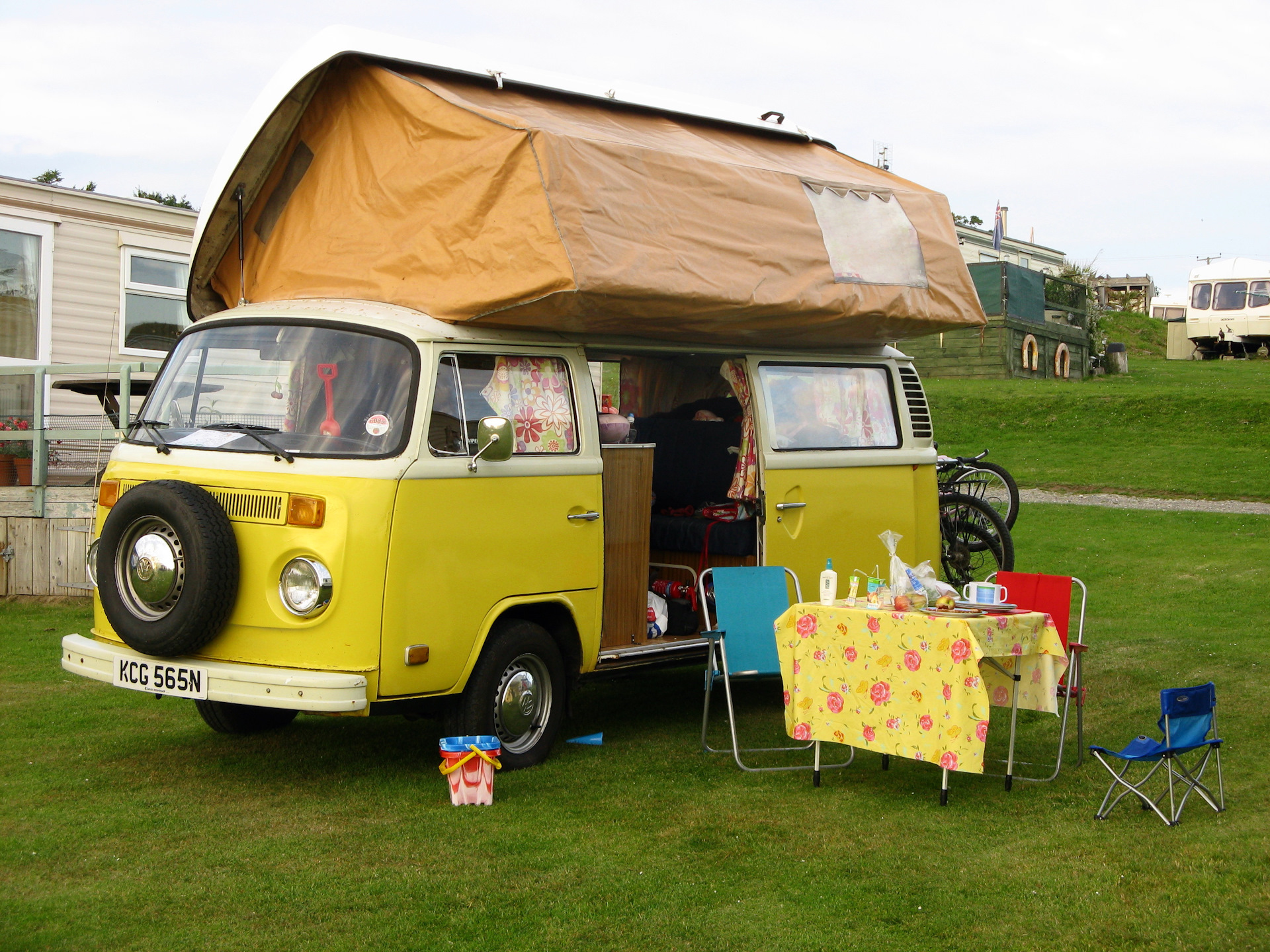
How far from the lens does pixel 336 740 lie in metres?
7.47

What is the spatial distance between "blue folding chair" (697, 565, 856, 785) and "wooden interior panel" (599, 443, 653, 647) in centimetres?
40

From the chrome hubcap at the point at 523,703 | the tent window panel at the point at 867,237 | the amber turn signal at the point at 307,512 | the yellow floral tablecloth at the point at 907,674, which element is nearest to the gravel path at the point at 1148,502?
the tent window panel at the point at 867,237

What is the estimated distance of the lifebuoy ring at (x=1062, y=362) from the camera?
29.8m

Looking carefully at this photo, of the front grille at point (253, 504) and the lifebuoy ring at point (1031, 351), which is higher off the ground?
the lifebuoy ring at point (1031, 351)

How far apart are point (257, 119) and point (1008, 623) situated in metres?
4.67

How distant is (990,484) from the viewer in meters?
12.2

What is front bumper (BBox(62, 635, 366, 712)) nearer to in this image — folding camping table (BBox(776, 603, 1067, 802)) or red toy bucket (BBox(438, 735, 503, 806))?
red toy bucket (BBox(438, 735, 503, 806))

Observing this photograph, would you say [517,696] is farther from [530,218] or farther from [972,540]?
[972,540]

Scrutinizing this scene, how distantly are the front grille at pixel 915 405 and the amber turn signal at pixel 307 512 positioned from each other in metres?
4.47

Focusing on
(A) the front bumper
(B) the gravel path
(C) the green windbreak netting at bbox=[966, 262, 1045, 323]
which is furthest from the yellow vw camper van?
(C) the green windbreak netting at bbox=[966, 262, 1045, 323]

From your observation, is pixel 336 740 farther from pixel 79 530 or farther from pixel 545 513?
pixel 79 530

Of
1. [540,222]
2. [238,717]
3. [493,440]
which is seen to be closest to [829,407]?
[540,222]

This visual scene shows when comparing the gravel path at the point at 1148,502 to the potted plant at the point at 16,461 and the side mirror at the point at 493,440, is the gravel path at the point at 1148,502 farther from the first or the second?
the side mirror at the point at 493,440

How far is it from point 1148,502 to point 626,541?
12125mm
